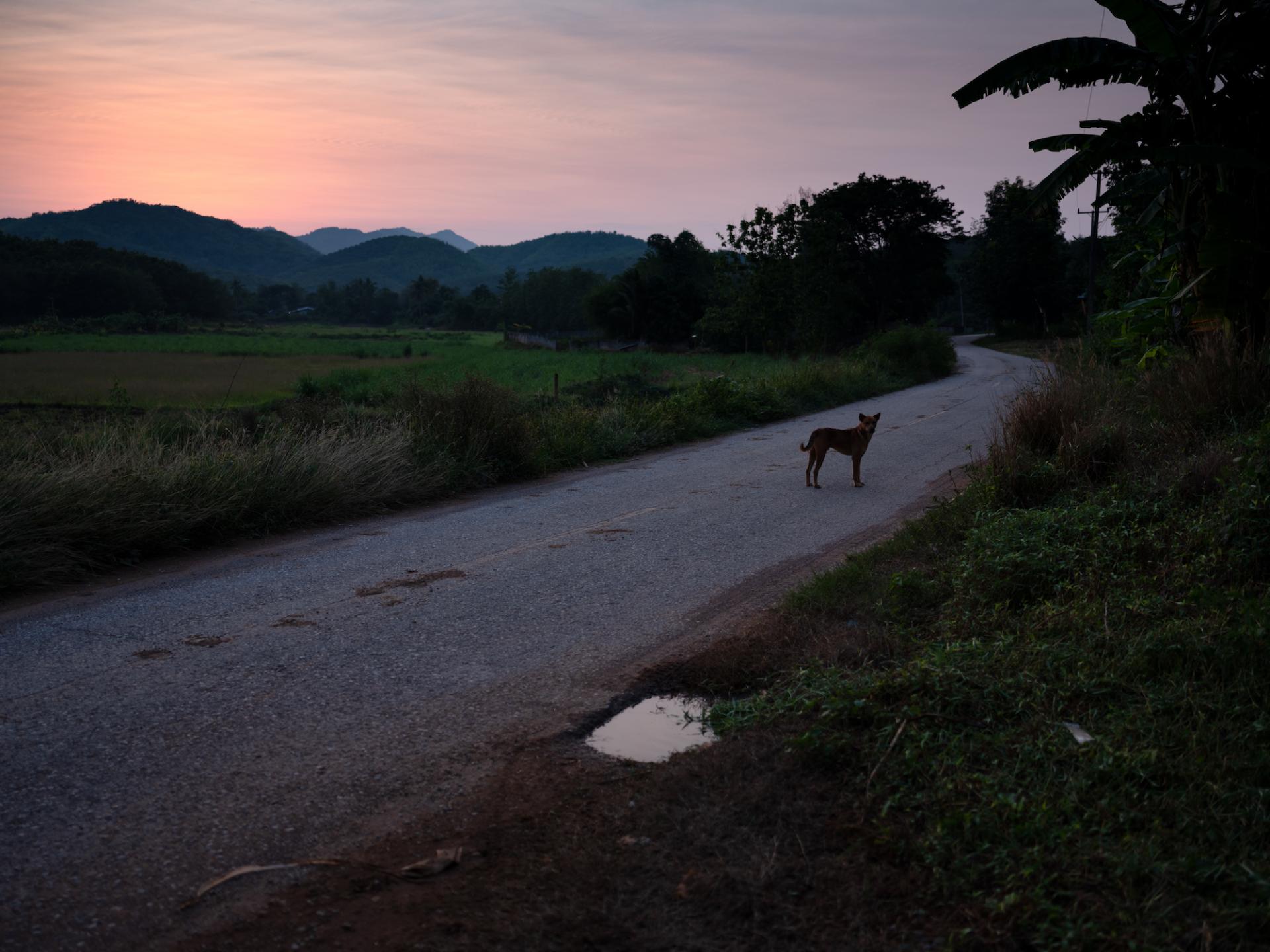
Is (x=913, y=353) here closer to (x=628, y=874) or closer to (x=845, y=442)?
(x=845, y=442)

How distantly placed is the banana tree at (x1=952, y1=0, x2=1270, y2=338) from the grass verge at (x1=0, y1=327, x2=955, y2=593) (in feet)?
23.0

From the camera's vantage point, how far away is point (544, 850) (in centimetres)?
330

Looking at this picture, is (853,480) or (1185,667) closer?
(1185,667)

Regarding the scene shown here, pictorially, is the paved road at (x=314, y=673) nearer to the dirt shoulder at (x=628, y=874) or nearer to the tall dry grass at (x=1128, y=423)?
the dirt shoulder at (x=628, y=874)

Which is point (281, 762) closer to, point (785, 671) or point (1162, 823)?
point (785, 671)

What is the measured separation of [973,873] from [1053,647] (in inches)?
73.5

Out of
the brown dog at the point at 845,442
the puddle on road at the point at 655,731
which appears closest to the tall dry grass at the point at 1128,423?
the brown dog at the point at 845,442

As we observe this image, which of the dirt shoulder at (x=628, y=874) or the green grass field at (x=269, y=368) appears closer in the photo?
the dirt shoulder at (x=628, y=874)

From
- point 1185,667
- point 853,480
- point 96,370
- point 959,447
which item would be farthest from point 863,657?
point 96,370

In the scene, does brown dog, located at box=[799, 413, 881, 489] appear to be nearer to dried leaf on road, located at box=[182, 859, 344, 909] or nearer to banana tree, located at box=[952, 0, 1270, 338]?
banana tree, located at box=[952, 0, 1270, 338]

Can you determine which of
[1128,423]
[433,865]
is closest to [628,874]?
[433,865]

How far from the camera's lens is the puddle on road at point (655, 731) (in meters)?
4.18

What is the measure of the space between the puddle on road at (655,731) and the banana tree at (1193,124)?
7.42m

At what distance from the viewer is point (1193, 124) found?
32.1 feet
